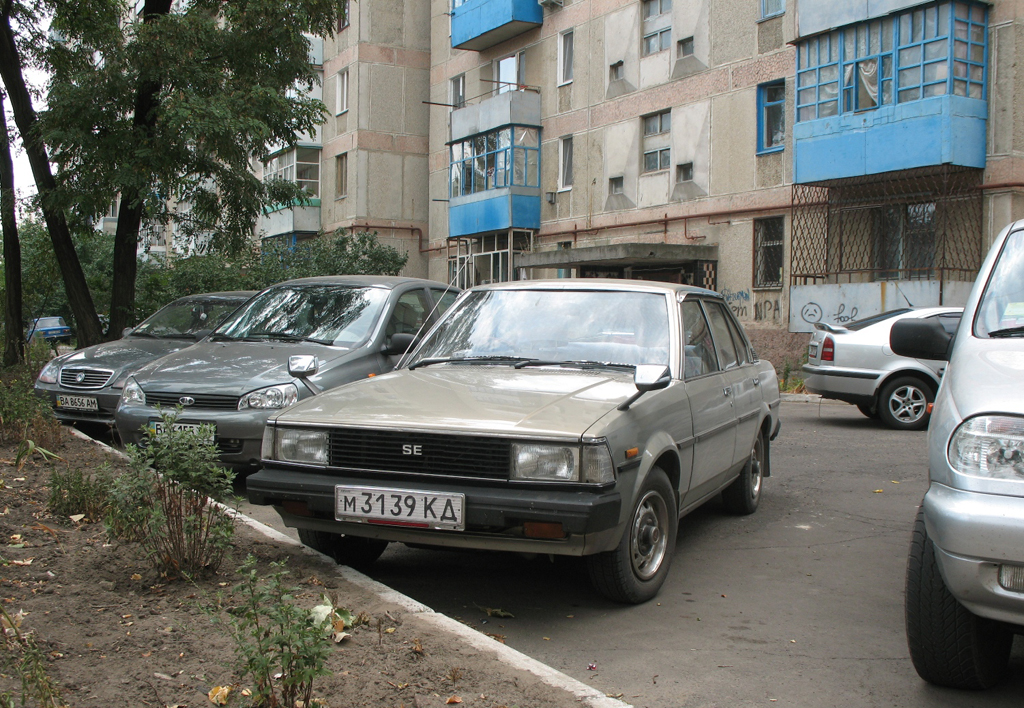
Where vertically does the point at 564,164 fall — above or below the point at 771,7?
below

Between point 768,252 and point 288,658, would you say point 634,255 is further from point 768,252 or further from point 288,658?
point 288,658

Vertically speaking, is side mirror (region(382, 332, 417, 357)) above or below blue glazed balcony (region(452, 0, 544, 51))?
below

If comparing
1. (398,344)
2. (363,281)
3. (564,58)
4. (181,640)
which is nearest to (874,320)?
(363,281)

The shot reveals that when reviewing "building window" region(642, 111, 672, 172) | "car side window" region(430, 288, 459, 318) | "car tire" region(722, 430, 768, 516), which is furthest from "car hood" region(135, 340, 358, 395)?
"building window" region(642, 111, 672, 172)

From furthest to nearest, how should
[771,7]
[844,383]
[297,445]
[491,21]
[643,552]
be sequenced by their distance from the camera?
[491,21] < [771,7] < [844,383] < [643,552] < [297,445]

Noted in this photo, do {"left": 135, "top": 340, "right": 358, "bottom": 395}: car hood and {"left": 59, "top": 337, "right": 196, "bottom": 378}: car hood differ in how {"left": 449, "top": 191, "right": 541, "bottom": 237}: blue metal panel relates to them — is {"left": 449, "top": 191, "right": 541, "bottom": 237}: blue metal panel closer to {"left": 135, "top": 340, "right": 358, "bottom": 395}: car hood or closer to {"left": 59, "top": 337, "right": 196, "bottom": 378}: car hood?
{"left": 59, "top": 337, "right": 196, "bottom": 378}: car hood

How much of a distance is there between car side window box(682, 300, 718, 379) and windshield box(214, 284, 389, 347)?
3.13m

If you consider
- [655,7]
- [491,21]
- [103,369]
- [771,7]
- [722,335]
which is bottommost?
[103,369]

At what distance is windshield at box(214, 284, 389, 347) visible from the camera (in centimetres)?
809

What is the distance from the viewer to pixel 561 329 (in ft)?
17.9

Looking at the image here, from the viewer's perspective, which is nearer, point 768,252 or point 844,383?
point 844,383

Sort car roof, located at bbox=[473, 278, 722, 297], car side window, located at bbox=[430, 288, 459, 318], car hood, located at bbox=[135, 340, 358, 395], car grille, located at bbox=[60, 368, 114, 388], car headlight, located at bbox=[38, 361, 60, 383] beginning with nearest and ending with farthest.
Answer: car roof, located at bbox=[473, 278, 722, 297], car hood, located at bbox=[135, 340, 358, 395], car side window, located at bbox=[430, 288, 459, 318], car grille, located at bbox=[60, 368, 114, 388], car headlight, located at bbox=[38, 361, 60, 383]

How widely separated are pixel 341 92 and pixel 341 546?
108 ft

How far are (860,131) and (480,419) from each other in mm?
16392
